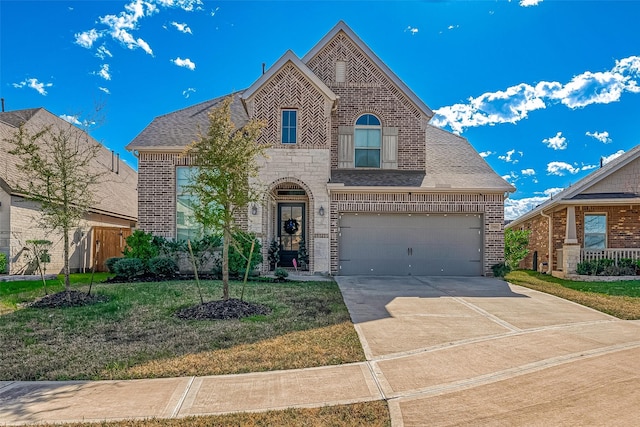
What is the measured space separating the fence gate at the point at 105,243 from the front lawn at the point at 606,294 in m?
15.6

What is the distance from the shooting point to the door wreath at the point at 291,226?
15.9m

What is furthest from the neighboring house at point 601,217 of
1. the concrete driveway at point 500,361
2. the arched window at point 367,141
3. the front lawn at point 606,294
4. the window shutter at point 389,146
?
the concrete driveway at point 500,361

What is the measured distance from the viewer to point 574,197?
15.8 m

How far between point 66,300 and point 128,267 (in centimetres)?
414

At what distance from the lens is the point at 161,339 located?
635 cm

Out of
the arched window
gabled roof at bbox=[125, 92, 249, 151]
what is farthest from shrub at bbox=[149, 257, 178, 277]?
the arched window

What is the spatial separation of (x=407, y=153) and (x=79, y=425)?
46.2 feet

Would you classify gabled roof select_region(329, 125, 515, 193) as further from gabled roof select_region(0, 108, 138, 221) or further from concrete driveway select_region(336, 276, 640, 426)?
gabled roof select_region(0, 108, 138, 221)

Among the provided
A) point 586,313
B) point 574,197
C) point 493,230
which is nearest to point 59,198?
point 586,313

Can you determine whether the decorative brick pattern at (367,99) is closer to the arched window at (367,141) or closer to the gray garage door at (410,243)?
the arched window at (367,141)

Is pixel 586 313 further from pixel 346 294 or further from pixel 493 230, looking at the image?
pixel 493 230

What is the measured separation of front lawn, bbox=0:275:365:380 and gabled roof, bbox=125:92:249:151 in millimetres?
6291

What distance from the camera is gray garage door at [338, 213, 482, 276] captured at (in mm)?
14586

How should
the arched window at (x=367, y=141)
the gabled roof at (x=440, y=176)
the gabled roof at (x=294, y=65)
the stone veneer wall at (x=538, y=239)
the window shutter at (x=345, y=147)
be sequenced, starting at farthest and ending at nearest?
the stone veneer wall at (x=538, y=239), the arched window at (x=367, y=141), the window shutter at (x=345, y=147), the gabled roof at (x=294, y=65), the gabled roof at (x=440, y=176)
